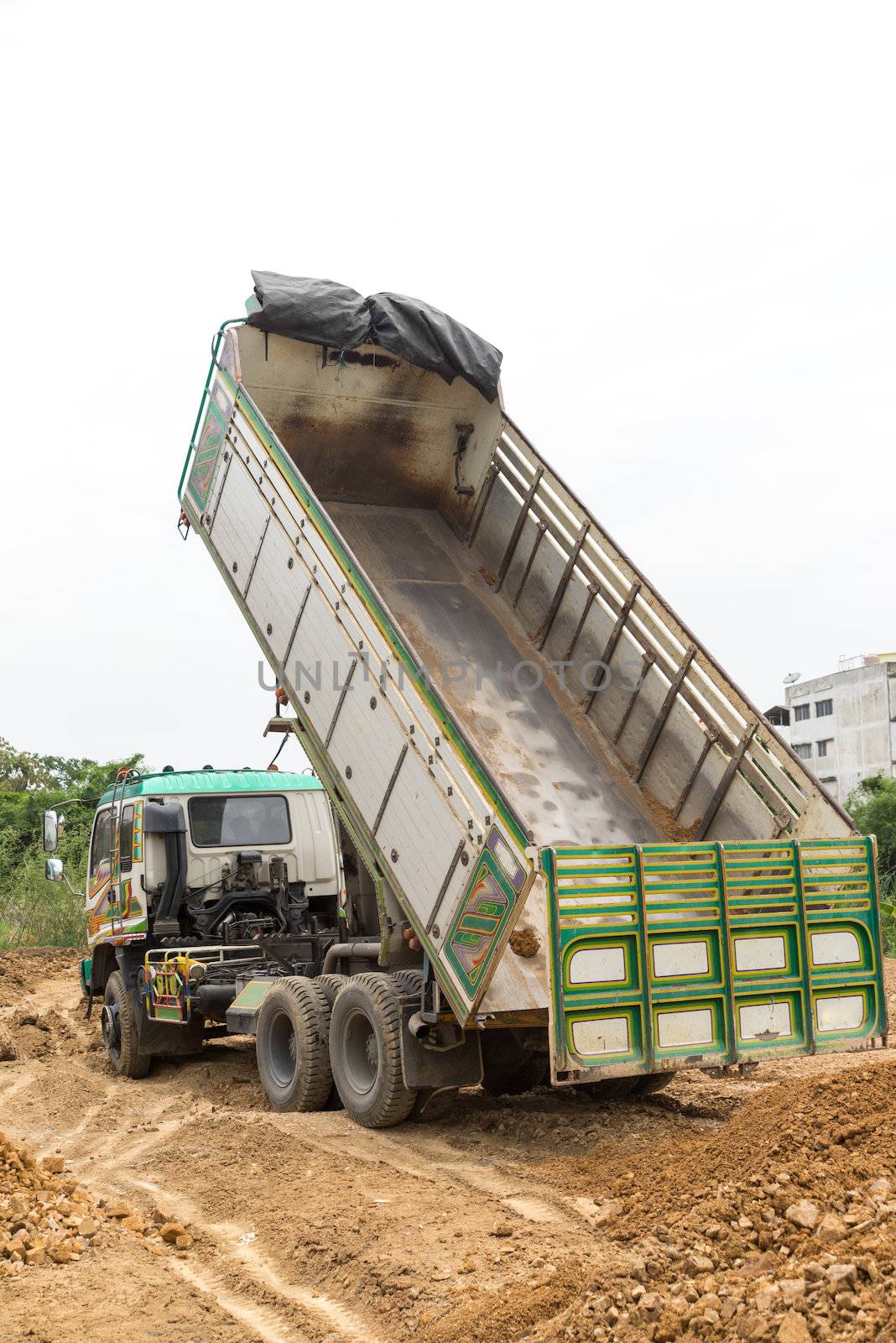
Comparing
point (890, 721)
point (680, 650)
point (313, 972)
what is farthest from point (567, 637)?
point (890, 721)

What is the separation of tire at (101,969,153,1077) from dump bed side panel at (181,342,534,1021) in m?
3.49

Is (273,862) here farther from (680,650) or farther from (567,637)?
(680,650)

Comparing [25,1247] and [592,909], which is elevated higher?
[592,909]

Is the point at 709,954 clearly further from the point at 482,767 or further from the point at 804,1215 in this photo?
the point at 804,1215

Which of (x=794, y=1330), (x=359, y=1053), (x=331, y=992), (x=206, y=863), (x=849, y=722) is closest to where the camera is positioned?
(x=794, y=1330)

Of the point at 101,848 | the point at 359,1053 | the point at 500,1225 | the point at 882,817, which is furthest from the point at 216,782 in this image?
the point at 882,817

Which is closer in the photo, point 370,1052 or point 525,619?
point 370,1052

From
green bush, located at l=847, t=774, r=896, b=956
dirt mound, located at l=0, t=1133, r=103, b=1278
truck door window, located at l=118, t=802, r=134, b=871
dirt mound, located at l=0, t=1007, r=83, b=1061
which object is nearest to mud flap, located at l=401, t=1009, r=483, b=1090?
dirt mound, located at l=0, t=1133, r=103, b=1278

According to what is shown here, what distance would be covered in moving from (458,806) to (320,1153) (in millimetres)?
1911

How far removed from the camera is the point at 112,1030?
10.7 meters

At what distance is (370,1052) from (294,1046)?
0.74 metres

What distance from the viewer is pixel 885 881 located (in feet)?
77.5

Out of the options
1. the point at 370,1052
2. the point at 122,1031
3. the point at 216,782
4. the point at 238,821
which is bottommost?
the point at 122,1031

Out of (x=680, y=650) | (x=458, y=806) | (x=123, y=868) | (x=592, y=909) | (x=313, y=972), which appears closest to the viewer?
(x=592, y=909)
